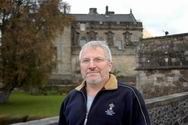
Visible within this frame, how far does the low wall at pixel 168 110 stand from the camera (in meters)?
10.0

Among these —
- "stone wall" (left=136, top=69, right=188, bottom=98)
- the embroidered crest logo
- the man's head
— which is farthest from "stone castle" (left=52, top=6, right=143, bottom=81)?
the embroidered crest logo

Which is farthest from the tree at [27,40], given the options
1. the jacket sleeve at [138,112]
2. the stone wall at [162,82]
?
the jacket sleeve at [138,112]

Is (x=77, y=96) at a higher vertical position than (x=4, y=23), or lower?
lower

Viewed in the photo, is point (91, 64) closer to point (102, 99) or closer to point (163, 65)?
point (102, 99)

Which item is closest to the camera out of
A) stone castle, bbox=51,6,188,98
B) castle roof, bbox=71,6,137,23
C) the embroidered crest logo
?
the embroidered crest logo

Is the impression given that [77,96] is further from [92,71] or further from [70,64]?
[70,64]

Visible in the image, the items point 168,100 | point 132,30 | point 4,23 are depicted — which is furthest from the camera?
point 132,30

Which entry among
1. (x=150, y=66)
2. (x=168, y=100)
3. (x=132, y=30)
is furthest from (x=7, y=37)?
(x=132, y=30)

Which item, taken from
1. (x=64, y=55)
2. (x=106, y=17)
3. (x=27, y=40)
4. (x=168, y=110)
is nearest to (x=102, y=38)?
(x=106, y=17)

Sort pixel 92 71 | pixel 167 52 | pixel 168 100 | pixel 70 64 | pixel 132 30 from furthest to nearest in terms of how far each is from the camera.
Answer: pixel 132 30
pixel 70 64
pixel 167 52
pixel 168 100
pixel 92 71

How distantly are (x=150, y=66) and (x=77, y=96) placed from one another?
15.2 meters

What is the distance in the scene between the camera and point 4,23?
33.8m

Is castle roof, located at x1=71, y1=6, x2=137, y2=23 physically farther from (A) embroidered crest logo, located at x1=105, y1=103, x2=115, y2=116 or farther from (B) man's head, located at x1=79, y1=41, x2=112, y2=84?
(A) embroidered crest logo, located at x1=105, y1=103, x2=115, y2=116

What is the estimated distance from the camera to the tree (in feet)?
105
